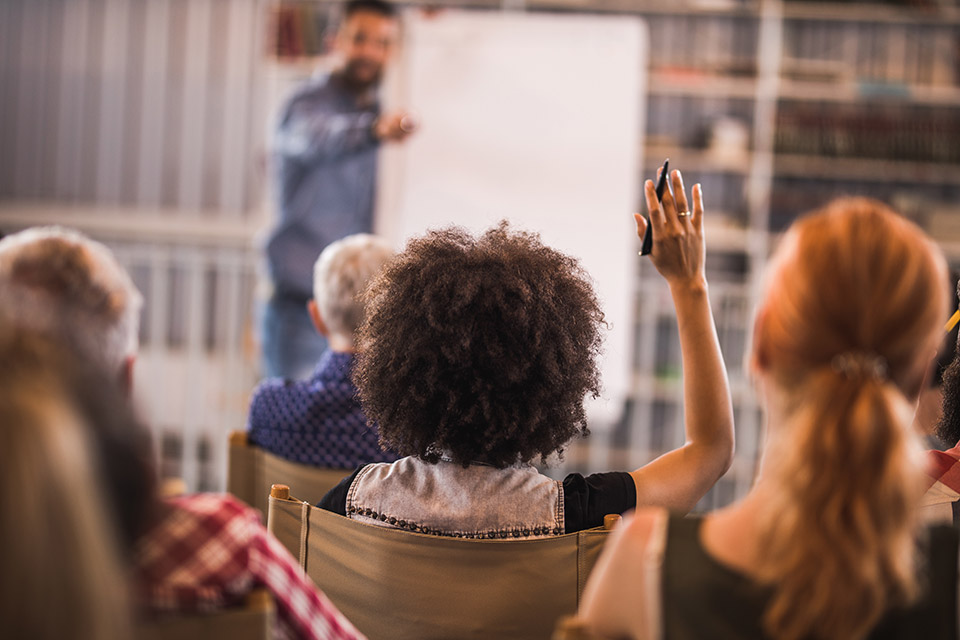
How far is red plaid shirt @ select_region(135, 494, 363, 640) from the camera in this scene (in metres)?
0.83

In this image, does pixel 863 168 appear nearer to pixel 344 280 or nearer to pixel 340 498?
pixel 344 280

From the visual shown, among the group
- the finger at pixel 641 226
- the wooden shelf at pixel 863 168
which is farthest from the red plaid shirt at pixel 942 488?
the wooden shelf at pixel 863 168

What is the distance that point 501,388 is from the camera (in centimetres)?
127

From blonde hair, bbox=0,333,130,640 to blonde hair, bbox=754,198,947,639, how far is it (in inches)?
21.7

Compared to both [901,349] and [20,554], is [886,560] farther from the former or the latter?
[20,554]

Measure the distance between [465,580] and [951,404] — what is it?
861mm

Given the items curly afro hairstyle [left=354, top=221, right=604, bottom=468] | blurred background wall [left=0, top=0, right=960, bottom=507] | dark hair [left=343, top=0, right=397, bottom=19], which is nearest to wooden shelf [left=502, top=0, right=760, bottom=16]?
blurred background wall [left=0, top=0, right=960, bottom=507]

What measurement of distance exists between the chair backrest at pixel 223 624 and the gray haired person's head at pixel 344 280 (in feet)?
3.93

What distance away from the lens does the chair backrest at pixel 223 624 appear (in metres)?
0.82

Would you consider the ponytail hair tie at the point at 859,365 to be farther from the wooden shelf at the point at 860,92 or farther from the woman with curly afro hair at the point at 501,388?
the wooden shelf at the point at 860,92

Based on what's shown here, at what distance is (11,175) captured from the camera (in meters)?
4.70

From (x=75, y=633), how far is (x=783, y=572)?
0.57m

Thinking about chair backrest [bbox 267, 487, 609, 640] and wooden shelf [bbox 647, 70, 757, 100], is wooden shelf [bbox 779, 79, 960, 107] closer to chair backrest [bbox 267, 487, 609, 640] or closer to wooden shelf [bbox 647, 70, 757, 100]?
wooden shelf [bbox 647, 70, 757, 100]

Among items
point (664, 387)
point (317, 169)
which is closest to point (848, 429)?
point (317, 169)
